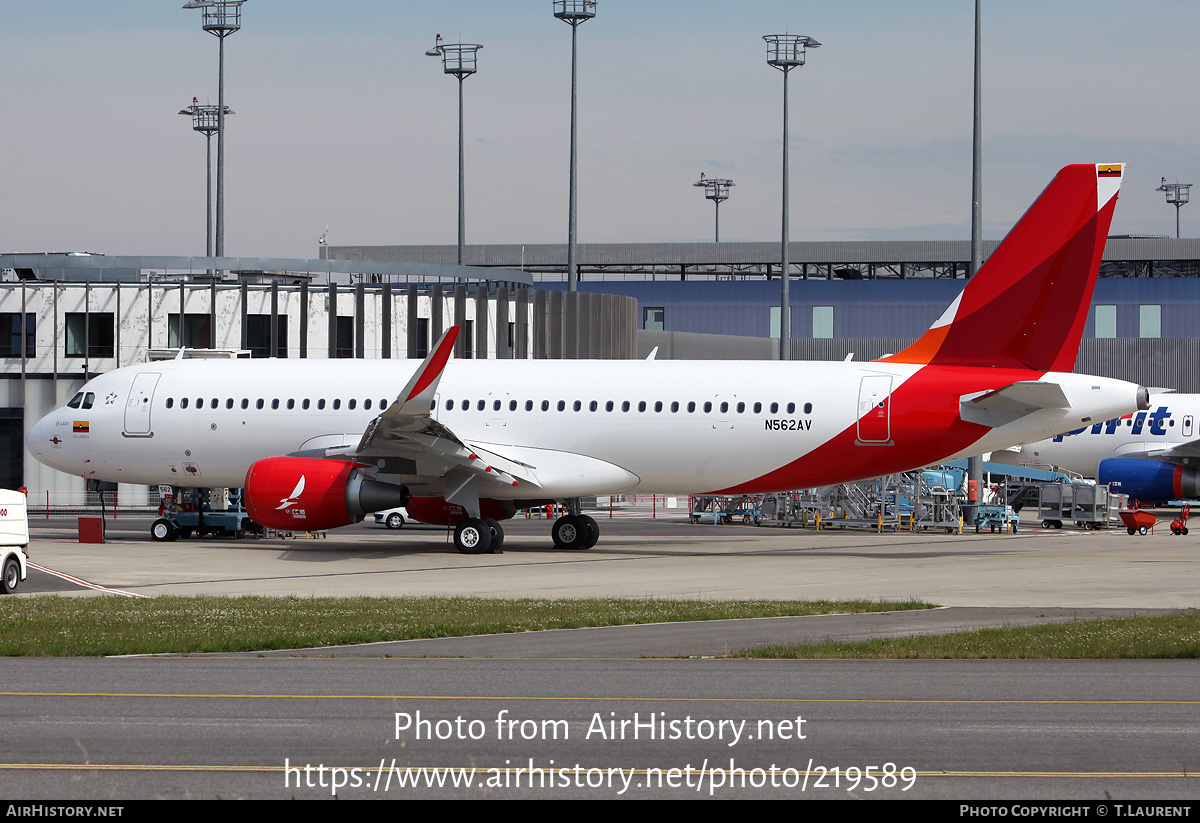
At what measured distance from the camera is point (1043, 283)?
26.6m

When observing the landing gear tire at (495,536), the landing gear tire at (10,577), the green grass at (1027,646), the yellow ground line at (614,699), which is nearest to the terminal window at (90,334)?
the landing gear tire at (495,536)

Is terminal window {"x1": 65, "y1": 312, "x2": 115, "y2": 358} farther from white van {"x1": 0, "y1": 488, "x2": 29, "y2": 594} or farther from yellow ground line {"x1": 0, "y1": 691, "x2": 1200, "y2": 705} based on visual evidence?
yellow ground line {"x1": 0, "y1": 691, "x2": 1200, "y2": 705}

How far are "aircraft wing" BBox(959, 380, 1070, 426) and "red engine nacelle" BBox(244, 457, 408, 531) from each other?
11866mm

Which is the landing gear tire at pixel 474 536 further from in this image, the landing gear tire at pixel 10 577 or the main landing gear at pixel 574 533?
the landing gear tire at pixel 10 577

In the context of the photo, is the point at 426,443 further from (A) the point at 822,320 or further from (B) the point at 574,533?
(A) the point at 822,320

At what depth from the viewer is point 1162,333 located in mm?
73562

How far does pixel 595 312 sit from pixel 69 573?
31.1 m

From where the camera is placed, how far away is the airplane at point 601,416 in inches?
1046

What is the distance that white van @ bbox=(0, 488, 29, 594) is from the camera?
1980 centimetres

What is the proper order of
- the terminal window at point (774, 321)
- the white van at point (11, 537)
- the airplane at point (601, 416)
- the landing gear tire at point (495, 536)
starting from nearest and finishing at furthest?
1. the white van at point (11, 537)
2. the airplane at point (601, 416)
3. the landing gear tire at point (495, 536)
4. the terminal window at point (774, 321)

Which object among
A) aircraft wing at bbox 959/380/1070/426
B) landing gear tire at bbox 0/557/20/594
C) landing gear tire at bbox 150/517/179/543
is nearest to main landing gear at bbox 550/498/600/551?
aircraft wing at bbox 959/380/1070/426

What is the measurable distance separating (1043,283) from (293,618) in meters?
17.0

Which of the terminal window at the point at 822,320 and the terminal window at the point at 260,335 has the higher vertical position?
the terminal window at the point at 822,320

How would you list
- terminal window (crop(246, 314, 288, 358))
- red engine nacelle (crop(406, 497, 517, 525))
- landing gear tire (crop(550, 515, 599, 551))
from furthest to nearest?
terminal window (crop(246, 314, 288, 358)) → landing gear tire (crop(550, 515, 599, 551)) → red engine nacelle (crop(406, 497, 517, 525))
